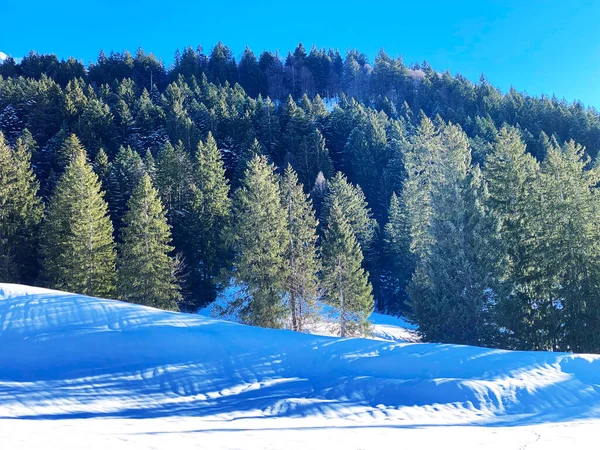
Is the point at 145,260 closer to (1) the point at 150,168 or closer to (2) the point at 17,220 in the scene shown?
(2) the point at 17,220

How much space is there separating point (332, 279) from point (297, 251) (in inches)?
110

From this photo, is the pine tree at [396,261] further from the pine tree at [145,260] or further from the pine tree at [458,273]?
the pine tree at [145,260]

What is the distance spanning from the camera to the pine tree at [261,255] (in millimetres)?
20672

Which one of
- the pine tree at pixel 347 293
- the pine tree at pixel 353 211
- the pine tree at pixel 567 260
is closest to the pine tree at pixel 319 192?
the pine tree at pixel 353 211

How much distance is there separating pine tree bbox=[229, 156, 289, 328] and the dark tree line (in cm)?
8

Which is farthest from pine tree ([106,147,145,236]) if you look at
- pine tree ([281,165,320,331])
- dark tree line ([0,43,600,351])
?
pine tree ([281,165,320,331])

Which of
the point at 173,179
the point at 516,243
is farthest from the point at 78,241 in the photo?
the point at 516,243

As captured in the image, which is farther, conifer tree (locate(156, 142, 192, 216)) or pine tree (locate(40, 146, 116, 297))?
conifer tree (locate(156, 142, 192, 216))

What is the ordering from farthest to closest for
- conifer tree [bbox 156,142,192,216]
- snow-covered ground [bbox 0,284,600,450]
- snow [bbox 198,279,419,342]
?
conifer tree [bbox 156,142,192,216] → snow [bbox 198,279,419,342] → snow-covered ground [bbox 0,284,600,450]

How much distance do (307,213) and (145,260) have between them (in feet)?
32.4

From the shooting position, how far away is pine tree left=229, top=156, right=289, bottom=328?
20672mm

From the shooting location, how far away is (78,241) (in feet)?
72.8

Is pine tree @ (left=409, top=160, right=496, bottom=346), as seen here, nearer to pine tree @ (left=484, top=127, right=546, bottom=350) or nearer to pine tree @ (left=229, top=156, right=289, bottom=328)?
pine tree @ (left=484, top=127, right=546, bottom=350)

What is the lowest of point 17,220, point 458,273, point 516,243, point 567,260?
point 458,273
